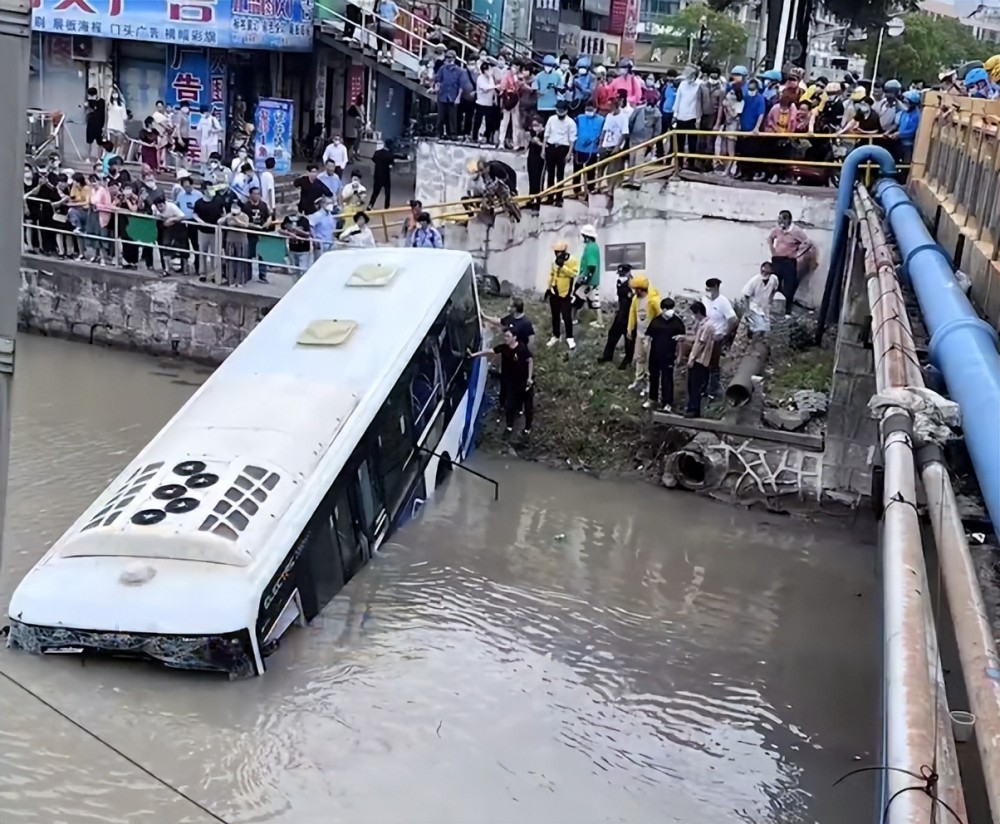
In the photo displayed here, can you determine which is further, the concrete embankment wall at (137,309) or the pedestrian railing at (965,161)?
the concrete embankment wall at (137,309)

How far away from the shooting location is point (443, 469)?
13633 millimetres

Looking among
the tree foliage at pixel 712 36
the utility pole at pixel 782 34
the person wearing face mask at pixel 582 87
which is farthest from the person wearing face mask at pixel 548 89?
the tree foliage at pixel 712 36

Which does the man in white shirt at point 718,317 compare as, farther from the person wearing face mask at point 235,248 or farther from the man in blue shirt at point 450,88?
the man in blue shirt at point 450,88

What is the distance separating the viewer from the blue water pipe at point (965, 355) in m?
4.52

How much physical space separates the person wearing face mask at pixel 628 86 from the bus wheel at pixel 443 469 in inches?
345

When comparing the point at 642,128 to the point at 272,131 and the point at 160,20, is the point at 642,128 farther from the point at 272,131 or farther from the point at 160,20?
the point at 160,20

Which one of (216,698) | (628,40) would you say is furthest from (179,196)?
(628,40)

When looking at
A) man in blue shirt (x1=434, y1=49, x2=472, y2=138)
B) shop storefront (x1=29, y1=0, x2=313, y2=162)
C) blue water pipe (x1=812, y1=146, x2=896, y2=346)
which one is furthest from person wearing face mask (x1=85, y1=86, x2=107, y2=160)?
blue water pipe (x1=812, y1=146, x2=896, y2=346)

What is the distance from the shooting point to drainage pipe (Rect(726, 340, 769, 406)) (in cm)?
1438

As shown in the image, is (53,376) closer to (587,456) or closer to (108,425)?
(108,425)

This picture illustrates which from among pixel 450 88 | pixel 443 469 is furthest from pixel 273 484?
pixel 450 88

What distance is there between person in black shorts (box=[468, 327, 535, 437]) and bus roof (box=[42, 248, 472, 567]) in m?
1.44

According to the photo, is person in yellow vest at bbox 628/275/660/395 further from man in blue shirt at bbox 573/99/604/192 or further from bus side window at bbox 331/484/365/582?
bus side window at bbox 331/484/365/582

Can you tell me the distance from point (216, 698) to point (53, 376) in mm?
9730
